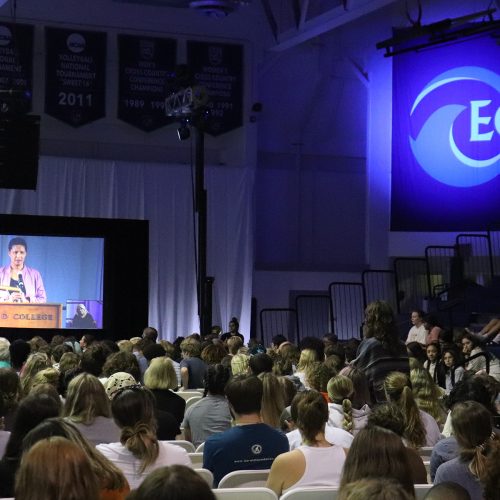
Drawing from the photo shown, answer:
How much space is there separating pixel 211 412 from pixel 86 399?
149 centimetres

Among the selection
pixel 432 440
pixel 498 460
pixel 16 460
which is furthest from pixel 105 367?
pixel 498 460

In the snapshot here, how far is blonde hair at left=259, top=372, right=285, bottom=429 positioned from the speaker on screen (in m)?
12.6

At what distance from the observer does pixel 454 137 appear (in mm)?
19219

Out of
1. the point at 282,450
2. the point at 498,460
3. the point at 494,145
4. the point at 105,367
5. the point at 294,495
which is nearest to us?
the point at 498,460

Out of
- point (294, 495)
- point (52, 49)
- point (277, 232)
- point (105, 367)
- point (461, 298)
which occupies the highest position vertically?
point (52, 49)

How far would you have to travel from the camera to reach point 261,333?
65.3 feet

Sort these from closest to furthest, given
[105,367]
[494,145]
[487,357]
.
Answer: [105,367]
[487,357]
[494,145]

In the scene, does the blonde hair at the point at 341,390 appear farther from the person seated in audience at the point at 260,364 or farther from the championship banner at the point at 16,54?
the championship banner at the point at 16,54

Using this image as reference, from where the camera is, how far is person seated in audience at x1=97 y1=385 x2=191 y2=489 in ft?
14.3

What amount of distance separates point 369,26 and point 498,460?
1783 centimetres

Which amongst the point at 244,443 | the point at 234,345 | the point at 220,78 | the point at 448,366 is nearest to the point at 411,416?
the point at 244,443

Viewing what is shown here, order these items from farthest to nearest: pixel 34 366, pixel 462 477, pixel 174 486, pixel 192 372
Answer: pixel 192 372 < pixel 34 366 < pixel 462 477 < pixel 174 486

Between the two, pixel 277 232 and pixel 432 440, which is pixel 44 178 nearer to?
pixel 277 232

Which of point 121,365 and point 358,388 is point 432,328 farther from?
point 358,388
